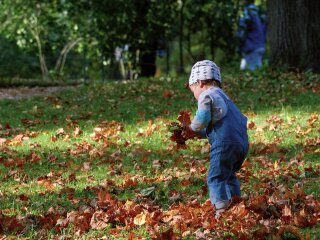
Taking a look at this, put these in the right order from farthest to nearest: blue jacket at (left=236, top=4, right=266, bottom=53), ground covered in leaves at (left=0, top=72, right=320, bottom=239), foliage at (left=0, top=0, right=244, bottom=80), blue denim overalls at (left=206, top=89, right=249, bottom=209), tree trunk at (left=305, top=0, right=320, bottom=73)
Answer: foliage at (left=0, top=0, right=244, bottom=80)
blue jacket at (left=236, top=4, right=266, bottom=53)
tree trunk at (left=305, top=0, right=320, bottom=73)
blue denim overalls at (left=206, top=89, right=249, bottom=209)
ground covered in leaves at (left=0, top=72, right=320, bottom=239)

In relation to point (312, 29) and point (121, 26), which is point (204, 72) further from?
point (121, 26)

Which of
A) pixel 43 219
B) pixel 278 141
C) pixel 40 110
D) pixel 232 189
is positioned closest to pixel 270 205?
pixel 232 189

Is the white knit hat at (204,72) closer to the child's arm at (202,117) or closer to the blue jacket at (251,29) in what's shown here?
the child's arm at (202,117)

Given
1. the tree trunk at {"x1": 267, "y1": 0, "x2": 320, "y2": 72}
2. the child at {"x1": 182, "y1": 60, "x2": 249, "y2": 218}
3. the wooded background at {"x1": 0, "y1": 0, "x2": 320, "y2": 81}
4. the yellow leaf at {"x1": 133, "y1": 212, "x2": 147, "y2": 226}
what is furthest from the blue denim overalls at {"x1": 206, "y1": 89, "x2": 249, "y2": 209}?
the wooded background at {"x1": 0, "y1": 0, "x2": 320, "y2": 81}

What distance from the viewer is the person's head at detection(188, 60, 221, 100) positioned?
511cm

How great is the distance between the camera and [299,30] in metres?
13.5

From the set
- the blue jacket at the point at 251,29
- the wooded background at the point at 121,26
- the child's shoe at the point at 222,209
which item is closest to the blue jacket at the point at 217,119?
the child's shoe at the point at 222,209

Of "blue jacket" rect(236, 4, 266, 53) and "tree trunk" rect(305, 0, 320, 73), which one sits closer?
"tree trunk" rect(305, 0, 320, 73)

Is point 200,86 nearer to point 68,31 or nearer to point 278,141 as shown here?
point 278,141

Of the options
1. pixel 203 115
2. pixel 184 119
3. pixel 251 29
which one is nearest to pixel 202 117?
A: pixel 203 115

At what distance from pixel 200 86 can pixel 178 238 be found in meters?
1.24

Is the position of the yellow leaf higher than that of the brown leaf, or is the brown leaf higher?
the brown leaf

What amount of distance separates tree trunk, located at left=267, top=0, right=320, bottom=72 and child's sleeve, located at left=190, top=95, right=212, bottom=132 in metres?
8.96

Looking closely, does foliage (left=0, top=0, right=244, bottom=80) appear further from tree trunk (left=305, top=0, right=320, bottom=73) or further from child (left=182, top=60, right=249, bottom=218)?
child (left=182, top=60, right=249, bottom=218)
